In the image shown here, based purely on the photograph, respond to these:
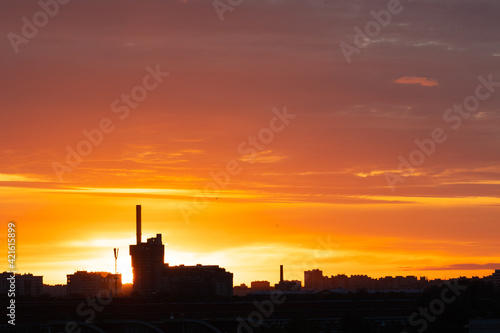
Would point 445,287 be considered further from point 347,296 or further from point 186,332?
point 347,296

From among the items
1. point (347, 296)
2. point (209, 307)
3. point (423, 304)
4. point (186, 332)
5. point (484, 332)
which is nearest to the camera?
point (484, 332)

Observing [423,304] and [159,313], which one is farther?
[159,313]

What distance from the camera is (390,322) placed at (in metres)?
117

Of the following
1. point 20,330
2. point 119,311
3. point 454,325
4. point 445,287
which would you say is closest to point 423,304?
point 445,287

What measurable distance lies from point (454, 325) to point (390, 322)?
89.6 ft

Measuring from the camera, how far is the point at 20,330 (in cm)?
6706

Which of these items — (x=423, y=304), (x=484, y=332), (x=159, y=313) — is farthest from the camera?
(x=159, y=313)

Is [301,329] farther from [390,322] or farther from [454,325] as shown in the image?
[390,322]

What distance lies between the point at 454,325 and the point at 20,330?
160ft

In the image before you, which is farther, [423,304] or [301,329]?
[423,304]

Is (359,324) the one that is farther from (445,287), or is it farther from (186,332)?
(186,332)

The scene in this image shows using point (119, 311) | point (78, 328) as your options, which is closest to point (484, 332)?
point (78, 328)

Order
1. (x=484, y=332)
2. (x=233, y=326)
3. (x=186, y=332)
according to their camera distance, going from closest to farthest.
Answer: (x=484, y=332)
(x=186, y=332)
(x=233, y=326)

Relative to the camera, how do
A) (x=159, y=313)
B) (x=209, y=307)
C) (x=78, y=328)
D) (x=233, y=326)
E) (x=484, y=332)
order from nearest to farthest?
(x=484, y=332)
(x=78, y=328)
(x=233, y=326)
(x=159, y=313)
(x=209, y=307)
